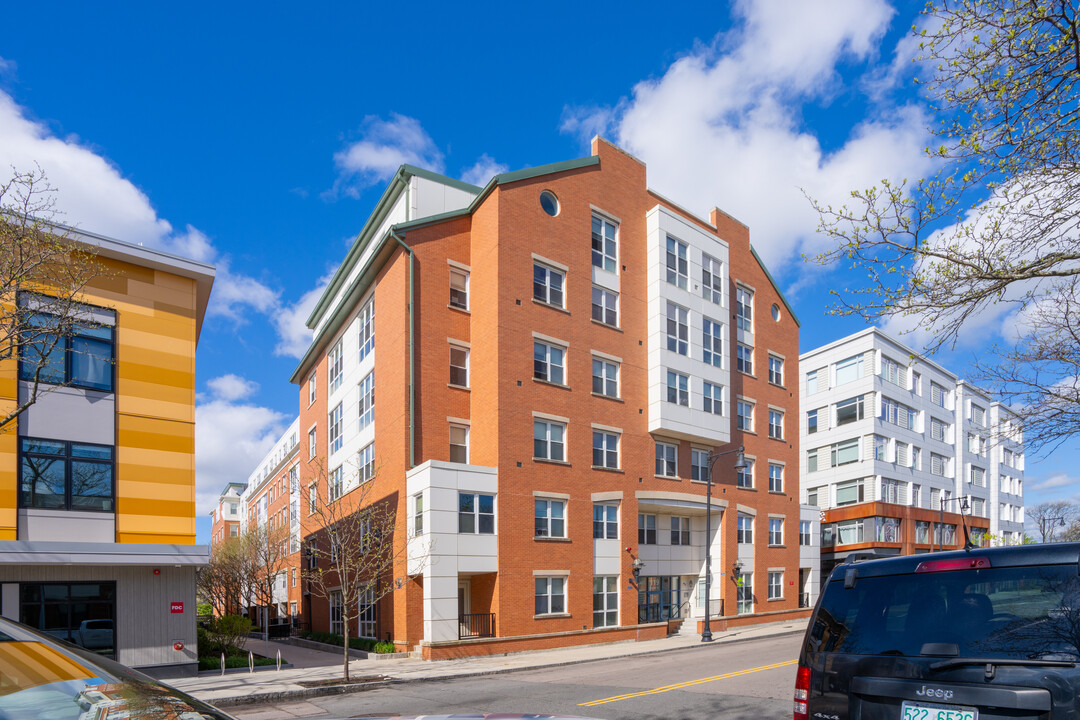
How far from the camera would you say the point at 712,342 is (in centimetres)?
3703

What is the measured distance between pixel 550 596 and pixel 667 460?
358 inches

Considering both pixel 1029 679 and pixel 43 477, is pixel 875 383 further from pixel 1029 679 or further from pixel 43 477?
pixel 1029 679

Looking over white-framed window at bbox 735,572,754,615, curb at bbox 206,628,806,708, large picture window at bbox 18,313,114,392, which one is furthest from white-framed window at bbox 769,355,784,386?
large picture window at bbox 18,313,114,392

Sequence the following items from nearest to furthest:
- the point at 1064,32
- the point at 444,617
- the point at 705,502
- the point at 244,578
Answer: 1. the point at 1064,32
2. the point at 444,617
3. the point at 705,502
4. the point at 244,578

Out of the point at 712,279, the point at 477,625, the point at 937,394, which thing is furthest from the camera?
the point at 937,394

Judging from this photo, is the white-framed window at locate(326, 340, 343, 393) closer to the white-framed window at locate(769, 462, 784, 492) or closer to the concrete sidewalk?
the concrete sidewalk

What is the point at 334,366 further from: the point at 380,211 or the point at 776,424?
the point at 776,424

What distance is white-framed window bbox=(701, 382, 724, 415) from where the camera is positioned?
36.0m

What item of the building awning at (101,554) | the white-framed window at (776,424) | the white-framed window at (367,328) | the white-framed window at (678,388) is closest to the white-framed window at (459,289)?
→ the white-framed window at (367,328)

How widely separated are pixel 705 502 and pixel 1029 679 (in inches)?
1269

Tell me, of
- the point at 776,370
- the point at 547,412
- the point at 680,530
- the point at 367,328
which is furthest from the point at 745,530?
the point at 367,328

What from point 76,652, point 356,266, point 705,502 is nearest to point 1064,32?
point 76,652

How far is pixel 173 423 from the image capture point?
2184 cm

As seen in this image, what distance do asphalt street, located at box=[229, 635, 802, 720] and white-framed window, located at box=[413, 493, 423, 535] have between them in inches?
270
